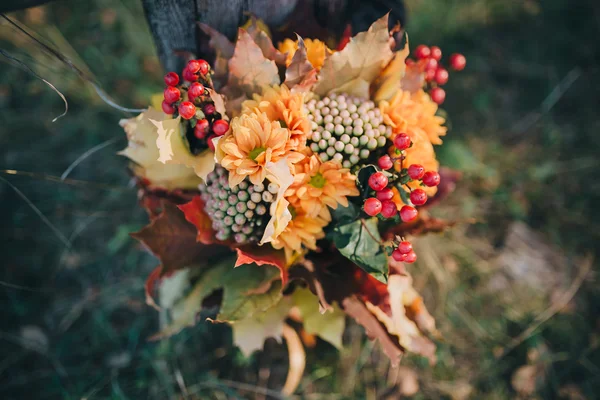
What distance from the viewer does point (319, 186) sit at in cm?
101

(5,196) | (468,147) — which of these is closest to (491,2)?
(468,147)

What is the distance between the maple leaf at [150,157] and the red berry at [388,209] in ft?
1.80

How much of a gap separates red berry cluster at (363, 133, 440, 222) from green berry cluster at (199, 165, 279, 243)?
0.74 ft

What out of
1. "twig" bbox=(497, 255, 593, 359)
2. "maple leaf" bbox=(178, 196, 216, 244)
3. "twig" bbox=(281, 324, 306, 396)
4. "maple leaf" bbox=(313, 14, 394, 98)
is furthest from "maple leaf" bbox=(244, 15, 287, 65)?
"twig" bbox=(497, 255, 593, 359)

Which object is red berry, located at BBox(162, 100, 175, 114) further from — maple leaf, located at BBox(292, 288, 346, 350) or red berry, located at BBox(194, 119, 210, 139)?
maple leaf, located at BBox(292, 288, 346, 350)

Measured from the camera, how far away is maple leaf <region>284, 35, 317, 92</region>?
38.5 inches

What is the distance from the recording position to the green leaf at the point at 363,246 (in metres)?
0.98

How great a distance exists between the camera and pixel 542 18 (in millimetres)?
2363

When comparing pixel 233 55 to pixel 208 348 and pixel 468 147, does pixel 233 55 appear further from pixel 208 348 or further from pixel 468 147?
pixel 468 147

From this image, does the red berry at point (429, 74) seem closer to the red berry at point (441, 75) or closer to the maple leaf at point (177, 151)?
the red berry at point (441, 75)

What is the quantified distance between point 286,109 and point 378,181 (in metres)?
0.28

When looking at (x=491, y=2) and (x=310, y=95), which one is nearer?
(x=310, y=95)

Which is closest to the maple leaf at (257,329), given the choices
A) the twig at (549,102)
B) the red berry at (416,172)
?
the red berry at (416,172)

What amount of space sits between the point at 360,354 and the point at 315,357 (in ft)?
0.61
